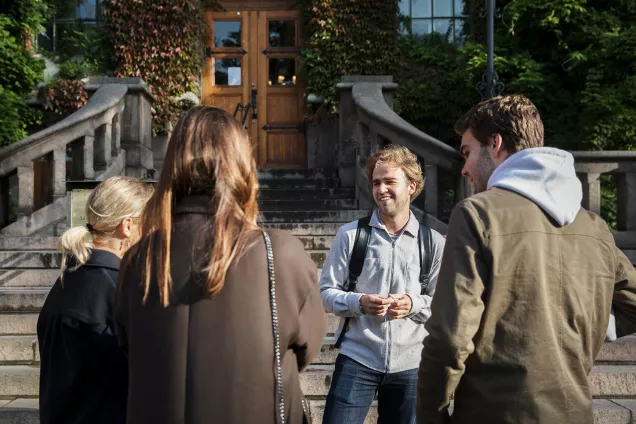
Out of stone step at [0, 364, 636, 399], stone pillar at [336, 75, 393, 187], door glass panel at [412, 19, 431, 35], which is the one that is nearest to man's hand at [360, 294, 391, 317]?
stone step at [0, 364, 636, 399]

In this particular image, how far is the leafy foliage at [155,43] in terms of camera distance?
10758 mm

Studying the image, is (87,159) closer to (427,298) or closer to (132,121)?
(132,121)

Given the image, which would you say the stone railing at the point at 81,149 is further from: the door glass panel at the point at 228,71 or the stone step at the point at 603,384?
the stone step at the point at 603,384

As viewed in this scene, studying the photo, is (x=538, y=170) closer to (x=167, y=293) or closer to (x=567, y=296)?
(x=567, y=296)

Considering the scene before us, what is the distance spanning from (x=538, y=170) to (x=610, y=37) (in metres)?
9.06

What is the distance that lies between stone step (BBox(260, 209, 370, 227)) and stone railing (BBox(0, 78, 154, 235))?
78.5 inches

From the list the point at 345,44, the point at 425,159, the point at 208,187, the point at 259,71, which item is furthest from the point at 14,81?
the point at 208,187

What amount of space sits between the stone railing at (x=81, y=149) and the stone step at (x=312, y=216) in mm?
1995

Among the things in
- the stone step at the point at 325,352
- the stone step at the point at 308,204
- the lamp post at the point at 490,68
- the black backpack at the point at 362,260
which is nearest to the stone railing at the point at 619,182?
the lamp post at the point at 490,68

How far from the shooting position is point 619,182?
6.23 meters

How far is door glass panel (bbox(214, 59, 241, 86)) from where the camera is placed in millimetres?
11562

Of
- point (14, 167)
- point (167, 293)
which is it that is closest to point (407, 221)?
point (167, 293)

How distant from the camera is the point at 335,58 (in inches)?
426

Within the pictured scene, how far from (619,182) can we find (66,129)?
18.4 feet
